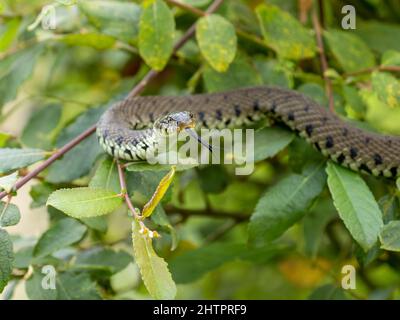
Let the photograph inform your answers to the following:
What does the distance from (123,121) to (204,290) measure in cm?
187

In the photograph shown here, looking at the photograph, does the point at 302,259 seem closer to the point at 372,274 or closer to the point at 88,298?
the point at 372,274

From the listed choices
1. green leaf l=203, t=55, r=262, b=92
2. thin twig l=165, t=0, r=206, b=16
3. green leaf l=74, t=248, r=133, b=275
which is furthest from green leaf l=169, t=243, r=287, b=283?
thin twig l=165, t=0, r=206, b=16

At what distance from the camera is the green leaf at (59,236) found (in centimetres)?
314

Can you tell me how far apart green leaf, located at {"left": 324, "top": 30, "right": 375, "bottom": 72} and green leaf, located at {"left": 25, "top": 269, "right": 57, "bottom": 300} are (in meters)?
1.86

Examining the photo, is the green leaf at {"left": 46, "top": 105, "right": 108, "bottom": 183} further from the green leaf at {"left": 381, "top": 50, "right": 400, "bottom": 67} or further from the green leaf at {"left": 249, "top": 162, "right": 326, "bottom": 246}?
the green leaf at {"left": 381, "top": 50, "right": 400, "bottom": 67}

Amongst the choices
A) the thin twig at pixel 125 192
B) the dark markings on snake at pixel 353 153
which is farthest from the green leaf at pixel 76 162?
the dark markings on snake at pixel 353 153

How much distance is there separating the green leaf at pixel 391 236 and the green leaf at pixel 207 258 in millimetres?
1017

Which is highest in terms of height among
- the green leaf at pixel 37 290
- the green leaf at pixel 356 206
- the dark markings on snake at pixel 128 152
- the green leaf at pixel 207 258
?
Result: the dark markings on snake at pixel 128 152

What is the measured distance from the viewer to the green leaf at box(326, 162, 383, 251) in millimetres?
2770

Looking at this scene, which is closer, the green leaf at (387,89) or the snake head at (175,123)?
the snake head at (175,123)

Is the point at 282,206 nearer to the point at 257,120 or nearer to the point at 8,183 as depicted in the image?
the point at 257,120

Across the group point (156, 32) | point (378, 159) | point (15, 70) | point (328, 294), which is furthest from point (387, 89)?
point (15, 70)

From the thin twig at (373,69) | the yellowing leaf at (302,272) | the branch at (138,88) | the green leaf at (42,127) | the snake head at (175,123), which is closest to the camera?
the snake head at (175,123)

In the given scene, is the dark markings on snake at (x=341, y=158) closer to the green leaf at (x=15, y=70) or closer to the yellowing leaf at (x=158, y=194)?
the yellowing leaf at (x=158, y=194)
